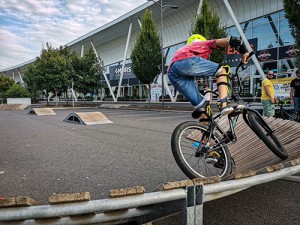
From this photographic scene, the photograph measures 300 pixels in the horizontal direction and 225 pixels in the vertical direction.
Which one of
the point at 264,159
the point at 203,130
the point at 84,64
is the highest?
the point at 84,64

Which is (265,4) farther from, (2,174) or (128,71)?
(2,174)

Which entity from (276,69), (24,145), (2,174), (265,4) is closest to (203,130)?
(2,174)

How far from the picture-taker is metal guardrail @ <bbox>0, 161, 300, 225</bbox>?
4.34ft

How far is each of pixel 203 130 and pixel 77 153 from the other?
124 inches

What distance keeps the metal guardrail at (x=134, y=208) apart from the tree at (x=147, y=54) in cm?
2169

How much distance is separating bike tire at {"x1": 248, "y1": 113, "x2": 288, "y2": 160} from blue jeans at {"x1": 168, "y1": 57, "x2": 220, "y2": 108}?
2.27 ft

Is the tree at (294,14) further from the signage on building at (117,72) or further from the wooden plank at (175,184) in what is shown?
the signage on building at (117,72)

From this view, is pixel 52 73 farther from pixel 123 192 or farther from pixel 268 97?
pixel 123 192

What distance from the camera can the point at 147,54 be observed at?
22828 mm

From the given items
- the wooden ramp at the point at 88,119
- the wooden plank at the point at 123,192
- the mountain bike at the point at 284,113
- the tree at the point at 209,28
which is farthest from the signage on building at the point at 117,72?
the wooden plank at the point at 123,192

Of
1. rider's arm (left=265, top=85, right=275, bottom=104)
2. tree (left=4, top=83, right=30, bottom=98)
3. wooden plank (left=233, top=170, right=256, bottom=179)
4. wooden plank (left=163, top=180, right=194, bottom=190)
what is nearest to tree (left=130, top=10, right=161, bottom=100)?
rider's arm (left=265, top=85, right=275, bottom=104)

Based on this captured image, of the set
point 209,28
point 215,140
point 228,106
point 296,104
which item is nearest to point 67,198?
point 215,140

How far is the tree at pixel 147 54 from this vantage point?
75.2 feet

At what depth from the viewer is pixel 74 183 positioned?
3195 millimetres
